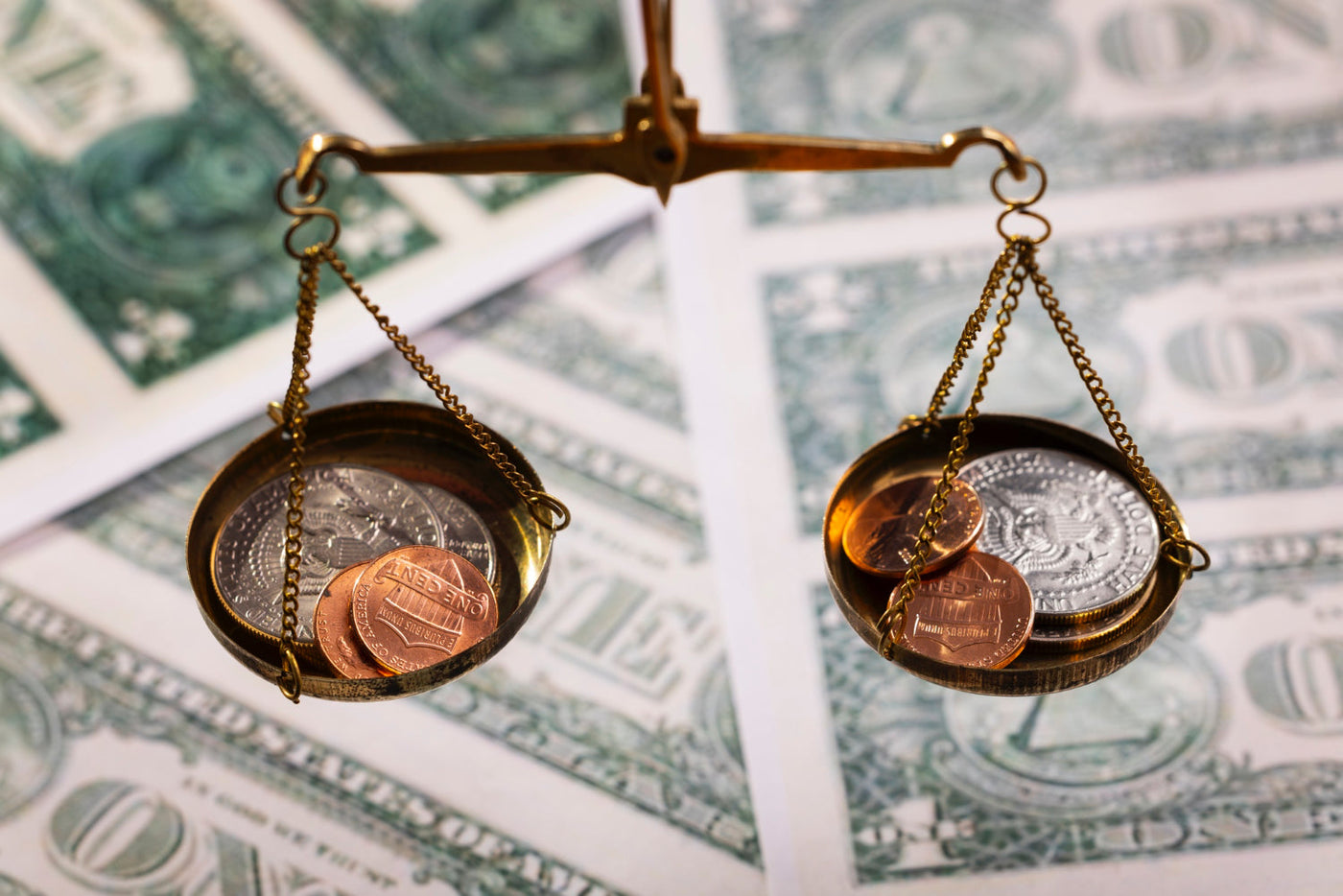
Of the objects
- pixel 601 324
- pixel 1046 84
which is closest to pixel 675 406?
pixel 601 324

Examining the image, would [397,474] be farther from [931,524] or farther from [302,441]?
[931,524]

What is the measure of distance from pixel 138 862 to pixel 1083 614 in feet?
5.16

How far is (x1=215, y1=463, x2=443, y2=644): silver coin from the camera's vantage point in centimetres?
177

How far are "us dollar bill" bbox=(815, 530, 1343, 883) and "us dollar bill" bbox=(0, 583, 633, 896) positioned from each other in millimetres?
521

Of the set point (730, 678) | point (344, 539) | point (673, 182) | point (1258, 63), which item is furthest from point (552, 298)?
point (1258, 63)

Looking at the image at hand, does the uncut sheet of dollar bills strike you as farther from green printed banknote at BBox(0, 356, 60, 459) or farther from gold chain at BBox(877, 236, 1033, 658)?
gold chain at BBox(877, 236, 1033, 658)

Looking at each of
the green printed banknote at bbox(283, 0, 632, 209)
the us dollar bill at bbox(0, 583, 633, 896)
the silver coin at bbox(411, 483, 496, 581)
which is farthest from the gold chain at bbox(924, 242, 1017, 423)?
the green printed banknote at bbox(283, 0, 632, 209)

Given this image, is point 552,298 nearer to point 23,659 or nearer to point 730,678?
point 730,678

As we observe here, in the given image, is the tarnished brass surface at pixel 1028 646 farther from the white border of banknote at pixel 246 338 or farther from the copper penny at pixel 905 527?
the white border of banknote at pixel 246 338

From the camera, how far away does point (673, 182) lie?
153 cm

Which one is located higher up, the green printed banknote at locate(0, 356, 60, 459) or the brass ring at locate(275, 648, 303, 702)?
the green printed banknote at locate(0, 356, 60, 459)

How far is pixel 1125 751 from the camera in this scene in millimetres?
2266

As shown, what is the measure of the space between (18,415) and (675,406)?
1.37 m

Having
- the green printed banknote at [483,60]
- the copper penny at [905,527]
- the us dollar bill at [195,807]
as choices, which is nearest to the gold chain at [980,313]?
the copper penny at [905,527]
